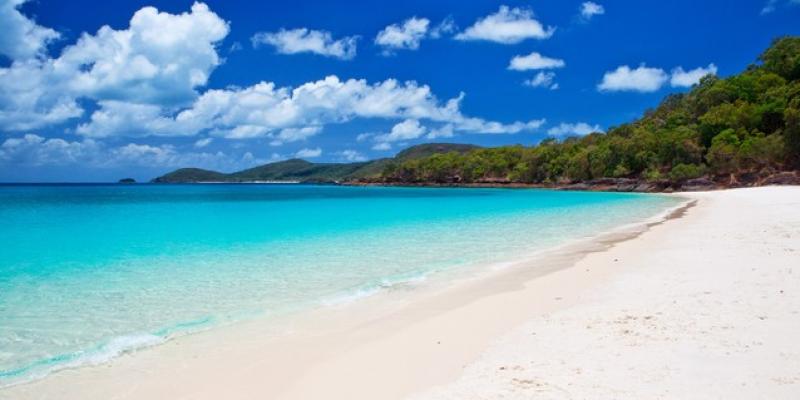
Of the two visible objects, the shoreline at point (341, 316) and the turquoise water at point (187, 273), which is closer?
the shoreline at point (341, 316)

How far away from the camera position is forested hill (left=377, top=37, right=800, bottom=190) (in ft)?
182

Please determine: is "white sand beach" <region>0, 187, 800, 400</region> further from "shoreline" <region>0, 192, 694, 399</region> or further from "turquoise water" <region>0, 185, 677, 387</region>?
"turquoise water" <region>0, 185, 677, 387</region>

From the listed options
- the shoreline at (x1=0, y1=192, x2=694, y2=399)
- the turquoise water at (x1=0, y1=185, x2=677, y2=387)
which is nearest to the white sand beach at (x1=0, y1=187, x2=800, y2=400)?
the shoreline at (x1=0, y1=192, x2=694, y2=399)

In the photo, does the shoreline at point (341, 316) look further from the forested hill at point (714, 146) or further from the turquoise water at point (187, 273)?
the forested hill at point (714, 146)

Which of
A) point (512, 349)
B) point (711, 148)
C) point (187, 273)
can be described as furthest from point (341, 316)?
point (711, 148)

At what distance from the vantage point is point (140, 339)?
6484mm

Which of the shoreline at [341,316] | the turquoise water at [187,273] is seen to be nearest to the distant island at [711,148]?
the turquoise water at [187,273]

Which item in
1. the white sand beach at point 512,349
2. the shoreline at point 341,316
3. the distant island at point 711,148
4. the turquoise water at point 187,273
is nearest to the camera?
the white sand beach at point 512,349

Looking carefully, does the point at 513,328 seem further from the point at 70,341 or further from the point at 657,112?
the point at 657,112

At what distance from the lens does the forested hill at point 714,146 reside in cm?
5542

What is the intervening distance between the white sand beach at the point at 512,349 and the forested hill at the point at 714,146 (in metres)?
53.3

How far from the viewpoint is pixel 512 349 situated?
5316mm

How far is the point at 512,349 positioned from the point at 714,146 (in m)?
69.6

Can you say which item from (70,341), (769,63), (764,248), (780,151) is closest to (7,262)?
(70,341)
